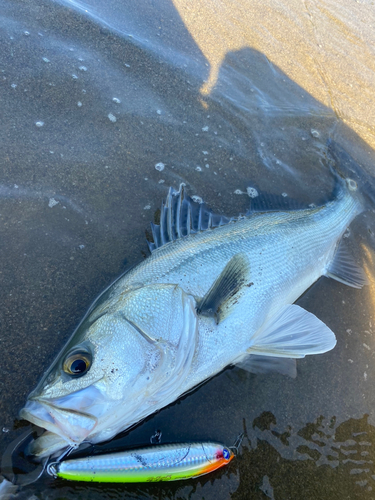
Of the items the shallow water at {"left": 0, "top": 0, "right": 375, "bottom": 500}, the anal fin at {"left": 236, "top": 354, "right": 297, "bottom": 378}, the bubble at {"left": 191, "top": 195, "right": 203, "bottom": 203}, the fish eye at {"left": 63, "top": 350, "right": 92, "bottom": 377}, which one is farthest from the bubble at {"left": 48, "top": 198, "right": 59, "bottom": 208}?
the anal fin at {"left": 236, "top": 354, "right": 297, "bottom": 378}

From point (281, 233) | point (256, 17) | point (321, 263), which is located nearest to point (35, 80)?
point (281, 233)

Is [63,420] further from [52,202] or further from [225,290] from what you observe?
[52,202]

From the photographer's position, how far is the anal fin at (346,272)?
9.54 feet

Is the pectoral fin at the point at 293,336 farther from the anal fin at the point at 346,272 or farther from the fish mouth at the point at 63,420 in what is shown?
the fish mouth at the point at 63,420

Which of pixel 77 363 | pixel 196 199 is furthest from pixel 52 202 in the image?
pixel 77 363

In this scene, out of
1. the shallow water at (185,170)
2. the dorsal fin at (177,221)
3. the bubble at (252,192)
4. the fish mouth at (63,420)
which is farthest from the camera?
the bubble at (252,192)

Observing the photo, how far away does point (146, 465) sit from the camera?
5.75 feet

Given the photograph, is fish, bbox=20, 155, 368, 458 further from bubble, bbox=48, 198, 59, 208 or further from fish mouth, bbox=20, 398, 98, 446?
bubble, bbox=48, 198, 59, 208

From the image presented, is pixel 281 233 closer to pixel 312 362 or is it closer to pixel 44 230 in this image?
pixel 312 362

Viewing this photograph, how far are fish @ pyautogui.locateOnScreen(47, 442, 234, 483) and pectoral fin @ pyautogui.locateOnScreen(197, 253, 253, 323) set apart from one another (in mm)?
749

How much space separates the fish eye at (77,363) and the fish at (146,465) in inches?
18.7

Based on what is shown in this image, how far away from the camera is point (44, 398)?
5.10ft

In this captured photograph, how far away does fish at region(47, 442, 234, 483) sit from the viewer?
171cm

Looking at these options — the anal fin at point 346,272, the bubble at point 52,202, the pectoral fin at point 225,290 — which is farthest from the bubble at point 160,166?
the anal fin at point 346,272
